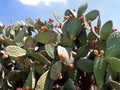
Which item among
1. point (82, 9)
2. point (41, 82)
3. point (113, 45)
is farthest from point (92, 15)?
point (41, 82)

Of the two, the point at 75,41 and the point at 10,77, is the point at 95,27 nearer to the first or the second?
the point at 75,41

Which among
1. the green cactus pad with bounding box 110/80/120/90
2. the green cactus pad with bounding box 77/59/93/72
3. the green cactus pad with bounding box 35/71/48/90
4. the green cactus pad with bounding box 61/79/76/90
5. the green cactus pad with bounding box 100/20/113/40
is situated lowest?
the green cactus pad with bounding box 110/80/120/90

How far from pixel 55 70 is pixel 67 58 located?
15 centimetres

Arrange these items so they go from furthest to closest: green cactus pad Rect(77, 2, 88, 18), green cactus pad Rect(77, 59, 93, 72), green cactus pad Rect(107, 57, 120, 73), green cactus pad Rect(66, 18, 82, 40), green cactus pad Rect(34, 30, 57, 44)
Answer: green cactus pad Rect(77, 2, 88, 18) < green cactus pad Rect(66, 18, 82, 40) < green cactus pad Rect(34, 30, 57, 44) < green cactus pad Rect(77, 59, 93, 72) < green cactus pad Rect(107, 57, 120, 73)

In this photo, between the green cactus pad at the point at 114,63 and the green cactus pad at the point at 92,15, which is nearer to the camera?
the green cactus pad at the point at 114,63

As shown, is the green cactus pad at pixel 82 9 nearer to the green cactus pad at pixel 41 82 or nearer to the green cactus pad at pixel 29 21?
the green cactus pad at pixel 29 21

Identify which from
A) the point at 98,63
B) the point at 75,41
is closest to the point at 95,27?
the point at 75,41

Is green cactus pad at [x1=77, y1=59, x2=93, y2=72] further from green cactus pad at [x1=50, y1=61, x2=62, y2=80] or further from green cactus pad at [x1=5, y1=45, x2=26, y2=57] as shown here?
green cactus pad at [x1=5, y1=45, x2=26, y2=57]

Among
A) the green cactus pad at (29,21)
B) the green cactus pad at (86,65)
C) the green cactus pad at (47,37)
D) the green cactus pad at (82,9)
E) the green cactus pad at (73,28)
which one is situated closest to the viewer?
the green cactus pad at (86,65)

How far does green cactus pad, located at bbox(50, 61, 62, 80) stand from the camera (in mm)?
2273

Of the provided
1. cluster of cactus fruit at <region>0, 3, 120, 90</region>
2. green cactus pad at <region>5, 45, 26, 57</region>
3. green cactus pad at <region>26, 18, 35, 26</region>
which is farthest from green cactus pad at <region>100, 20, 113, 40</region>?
green cactus pad at <region>26, 18, 35, 26</region>

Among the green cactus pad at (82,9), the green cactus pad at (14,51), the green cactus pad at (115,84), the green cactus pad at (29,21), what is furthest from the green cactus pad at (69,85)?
the green cactus pad at (29,21)

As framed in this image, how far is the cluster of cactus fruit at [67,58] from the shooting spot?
2.30m

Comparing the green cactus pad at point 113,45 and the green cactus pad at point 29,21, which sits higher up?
the green cactus pad at point 29,21
